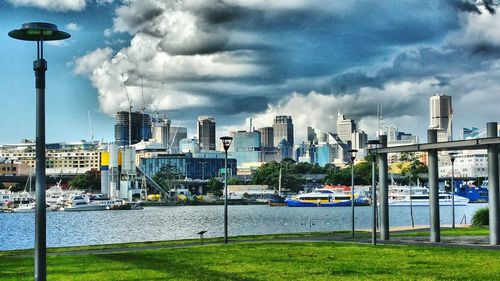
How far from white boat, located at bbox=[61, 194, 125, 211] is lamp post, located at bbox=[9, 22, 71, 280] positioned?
145813 millimetres

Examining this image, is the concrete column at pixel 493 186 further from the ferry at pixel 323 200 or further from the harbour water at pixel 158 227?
the ferry at pixel 323 200

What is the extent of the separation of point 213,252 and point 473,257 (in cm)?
1008

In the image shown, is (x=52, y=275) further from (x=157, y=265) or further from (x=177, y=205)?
(x=177, y=205)

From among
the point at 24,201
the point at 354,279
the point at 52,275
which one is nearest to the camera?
the point at 354,279

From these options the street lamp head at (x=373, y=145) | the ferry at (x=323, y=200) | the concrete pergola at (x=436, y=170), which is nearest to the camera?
the concrete pergola at (x=436, y=170)

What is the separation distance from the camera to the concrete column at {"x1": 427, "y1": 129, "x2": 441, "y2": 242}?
31969 millimetres

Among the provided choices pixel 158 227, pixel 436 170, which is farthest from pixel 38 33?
pixel 158 227

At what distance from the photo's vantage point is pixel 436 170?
32688 mm

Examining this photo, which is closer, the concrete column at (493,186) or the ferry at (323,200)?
the concrete column at (493,186)

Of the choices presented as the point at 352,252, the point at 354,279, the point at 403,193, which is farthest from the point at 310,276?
the point at 403,193

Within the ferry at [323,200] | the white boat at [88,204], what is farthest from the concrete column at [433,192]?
the ferry at [323,200]

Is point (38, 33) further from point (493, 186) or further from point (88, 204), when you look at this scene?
point (88, 204)

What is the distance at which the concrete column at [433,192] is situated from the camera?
3197cm

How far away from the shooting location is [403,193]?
178 m
